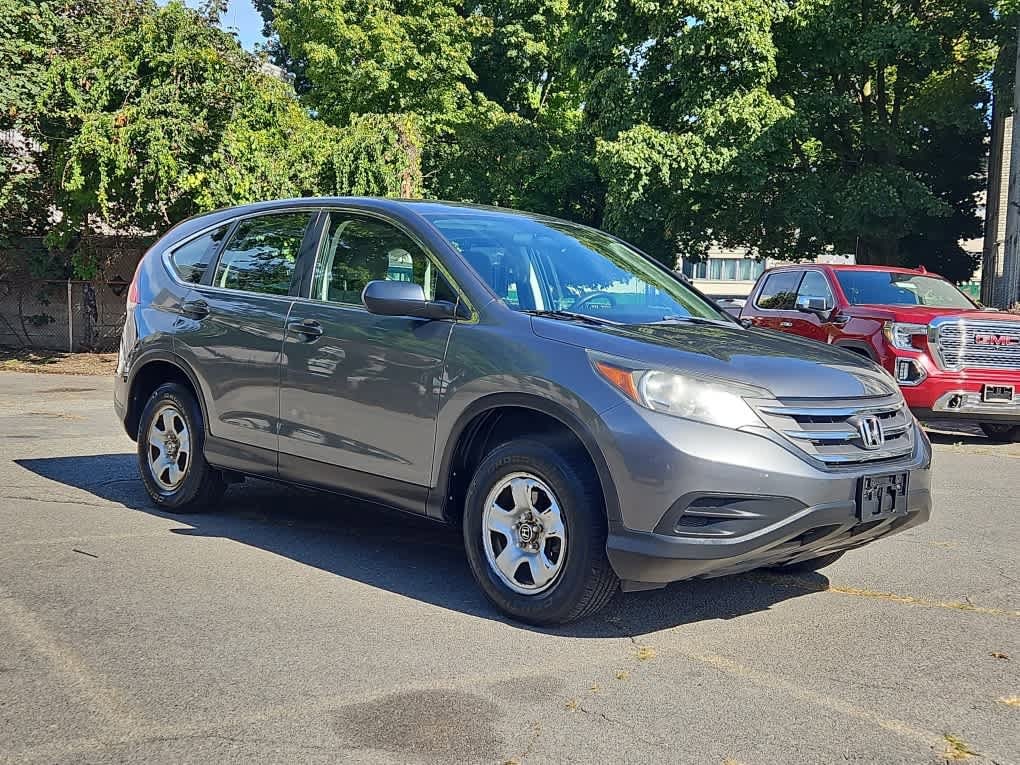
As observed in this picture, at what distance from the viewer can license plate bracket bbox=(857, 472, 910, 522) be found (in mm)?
4527

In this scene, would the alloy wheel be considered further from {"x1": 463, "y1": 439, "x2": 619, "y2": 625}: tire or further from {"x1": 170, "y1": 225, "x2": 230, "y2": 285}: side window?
{"x1": 170, "y1": 225, "x2": 230, "y2": 285}: side window

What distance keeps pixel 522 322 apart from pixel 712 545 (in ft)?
4.21

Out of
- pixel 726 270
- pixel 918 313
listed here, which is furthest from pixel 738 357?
pixel 726 270

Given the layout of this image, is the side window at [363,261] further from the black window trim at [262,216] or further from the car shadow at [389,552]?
Answer: the car shadow at [389,552]

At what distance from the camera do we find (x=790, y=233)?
32.0m

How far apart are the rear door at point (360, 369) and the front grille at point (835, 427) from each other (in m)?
1.52

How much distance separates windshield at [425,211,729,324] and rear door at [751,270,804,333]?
7.26 m

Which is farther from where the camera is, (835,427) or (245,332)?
(245,332)

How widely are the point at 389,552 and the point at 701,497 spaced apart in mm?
2263

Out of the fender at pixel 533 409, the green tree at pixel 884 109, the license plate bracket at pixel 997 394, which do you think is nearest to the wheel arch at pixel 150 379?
the fender at pixel 533 409

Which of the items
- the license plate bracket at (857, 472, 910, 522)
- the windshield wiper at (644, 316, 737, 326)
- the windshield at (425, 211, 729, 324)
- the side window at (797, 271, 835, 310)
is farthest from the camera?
the side window at (797, 271, 835, 310)

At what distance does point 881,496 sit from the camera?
4621 millimetres

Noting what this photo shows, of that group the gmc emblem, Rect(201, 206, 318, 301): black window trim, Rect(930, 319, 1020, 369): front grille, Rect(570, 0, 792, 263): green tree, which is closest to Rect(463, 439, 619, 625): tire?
Rect(201, 206, 318, 301): black window trim

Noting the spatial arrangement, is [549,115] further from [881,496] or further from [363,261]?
[881,496]
